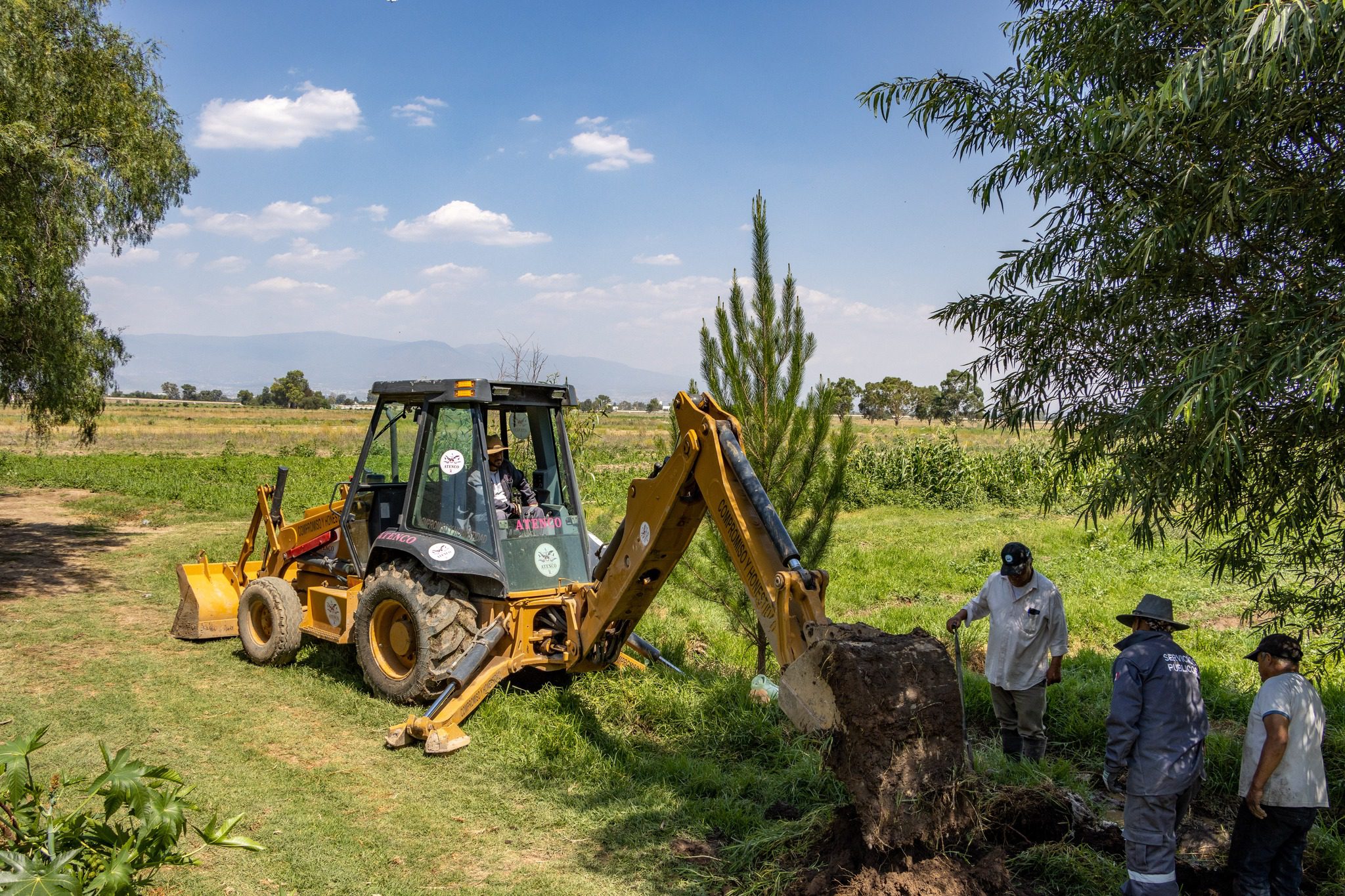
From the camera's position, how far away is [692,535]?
19.0 ft

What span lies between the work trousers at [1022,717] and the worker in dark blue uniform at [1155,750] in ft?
5.01

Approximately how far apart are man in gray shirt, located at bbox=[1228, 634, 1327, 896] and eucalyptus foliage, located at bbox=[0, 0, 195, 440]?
39.3 feet

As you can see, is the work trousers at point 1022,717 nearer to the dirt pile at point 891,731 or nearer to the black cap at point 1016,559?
the black cap at point 1016,559

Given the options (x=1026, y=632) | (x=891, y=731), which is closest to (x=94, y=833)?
(x=891, y=731)

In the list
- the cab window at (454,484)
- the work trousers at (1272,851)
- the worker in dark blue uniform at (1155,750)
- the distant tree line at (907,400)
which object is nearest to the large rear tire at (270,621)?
the cab window at (454,484)

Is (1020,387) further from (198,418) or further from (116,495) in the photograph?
(198,418)

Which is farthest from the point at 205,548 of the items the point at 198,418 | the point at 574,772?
the point at 198,418

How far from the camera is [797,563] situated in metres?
4.50

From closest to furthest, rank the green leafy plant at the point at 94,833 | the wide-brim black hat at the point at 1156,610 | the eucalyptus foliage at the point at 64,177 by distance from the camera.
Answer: the green leafy plant at the point at 94,833 < the wide-brim black hat at the point at 1156,610 < the eucalyptus foliage at the point at 64,177

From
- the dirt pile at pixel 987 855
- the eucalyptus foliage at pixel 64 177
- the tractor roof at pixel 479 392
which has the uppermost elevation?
the eucalyptus foliage at pixel 64 177

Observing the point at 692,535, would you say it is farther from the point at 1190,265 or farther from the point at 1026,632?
the point at 1190,265

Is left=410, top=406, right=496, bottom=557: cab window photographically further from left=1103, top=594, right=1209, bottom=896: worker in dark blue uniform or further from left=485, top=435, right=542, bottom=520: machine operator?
left=1103, top=594, right=1209, bottom=896: worker in dark blue uniform

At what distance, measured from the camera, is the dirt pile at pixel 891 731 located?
3889 mm

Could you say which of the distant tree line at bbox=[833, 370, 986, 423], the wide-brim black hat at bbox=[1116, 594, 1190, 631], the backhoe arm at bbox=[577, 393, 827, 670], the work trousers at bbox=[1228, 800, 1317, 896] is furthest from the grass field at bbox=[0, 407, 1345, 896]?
the distant tree line at bbox=[833, 370, 986, 423]
